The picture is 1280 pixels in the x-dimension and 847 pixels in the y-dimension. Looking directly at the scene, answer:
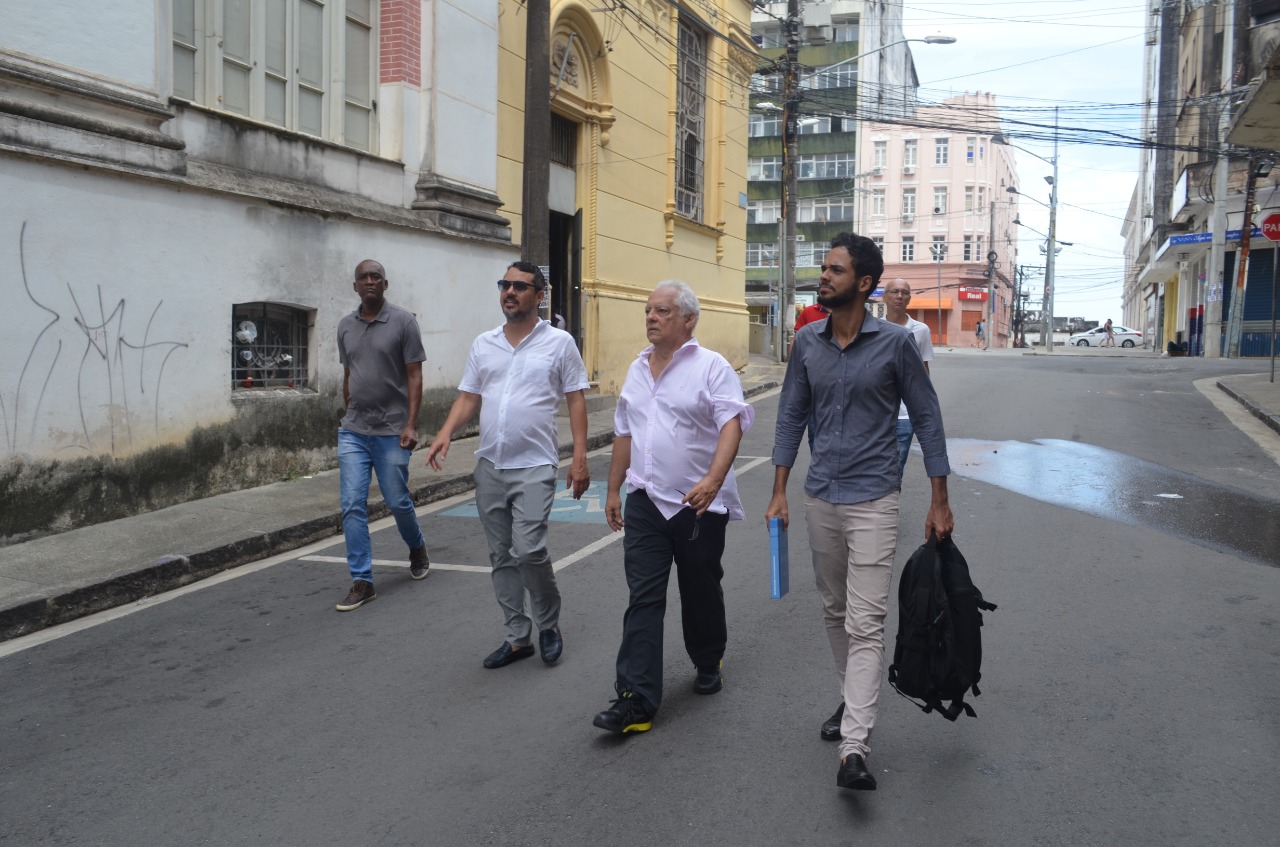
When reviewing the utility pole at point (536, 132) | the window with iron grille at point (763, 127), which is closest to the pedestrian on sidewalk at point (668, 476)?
the utility pole at point (536, 132)

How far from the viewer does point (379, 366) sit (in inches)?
261

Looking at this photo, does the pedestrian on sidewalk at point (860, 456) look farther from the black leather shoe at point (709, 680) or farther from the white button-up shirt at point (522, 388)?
the white button-up shirt at point (522, 388)

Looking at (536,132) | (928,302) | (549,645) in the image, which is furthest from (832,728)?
(928,302)

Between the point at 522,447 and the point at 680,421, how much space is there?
41.1 inches

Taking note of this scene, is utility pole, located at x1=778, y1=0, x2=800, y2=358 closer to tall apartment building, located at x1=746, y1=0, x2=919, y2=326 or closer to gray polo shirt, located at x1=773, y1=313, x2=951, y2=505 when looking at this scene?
gray polo shirt, located at x1=773, y1=313, x2=951, y2=505

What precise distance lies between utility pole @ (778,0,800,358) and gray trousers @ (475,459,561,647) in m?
22.9

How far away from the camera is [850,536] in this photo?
13.2 feet

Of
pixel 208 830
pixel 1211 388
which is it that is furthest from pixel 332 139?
pixel 1211 388

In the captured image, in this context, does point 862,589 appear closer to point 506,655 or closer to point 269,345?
point 506,655

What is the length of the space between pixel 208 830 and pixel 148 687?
1.72 m

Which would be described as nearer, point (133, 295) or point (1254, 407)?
point (133, 295)

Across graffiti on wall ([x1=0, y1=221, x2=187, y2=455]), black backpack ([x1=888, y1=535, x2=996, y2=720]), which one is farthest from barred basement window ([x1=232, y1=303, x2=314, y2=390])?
black backpack ([x1=888, y1=535, x2=996, y2=720])

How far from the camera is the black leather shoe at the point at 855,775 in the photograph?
3.71 m

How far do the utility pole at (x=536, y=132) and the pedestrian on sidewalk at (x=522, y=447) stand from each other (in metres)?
7.52
